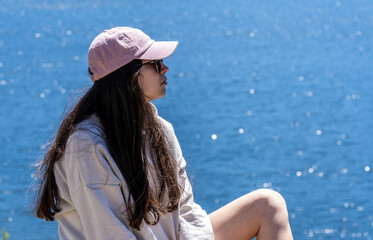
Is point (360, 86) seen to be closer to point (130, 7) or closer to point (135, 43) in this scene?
point (135, 43)

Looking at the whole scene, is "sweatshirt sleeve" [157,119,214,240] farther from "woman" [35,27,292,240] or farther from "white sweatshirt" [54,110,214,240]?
"white sweatshirt" [54,110,214,240]

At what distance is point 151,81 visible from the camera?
2043 millimetres

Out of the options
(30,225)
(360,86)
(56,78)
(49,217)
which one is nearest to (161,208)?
(49,217)

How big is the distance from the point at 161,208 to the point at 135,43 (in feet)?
1.74

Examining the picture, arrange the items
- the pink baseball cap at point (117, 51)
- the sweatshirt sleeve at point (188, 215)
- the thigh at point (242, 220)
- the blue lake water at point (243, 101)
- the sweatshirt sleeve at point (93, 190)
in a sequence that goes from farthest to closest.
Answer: the blue lake water at point (243, 101) < the thigh at point (242, 220) < the sweatshirt sleeve at point (188, 215) < the pink baseball cap at point (117, 51) < the sweatshirt sleeve at point (93, 190)

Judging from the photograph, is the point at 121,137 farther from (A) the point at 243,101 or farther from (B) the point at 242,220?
(A) the point at 243,101

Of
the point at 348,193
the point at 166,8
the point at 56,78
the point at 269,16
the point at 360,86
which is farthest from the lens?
the point at 166,8

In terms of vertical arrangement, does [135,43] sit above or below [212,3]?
above

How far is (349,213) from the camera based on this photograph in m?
6.43

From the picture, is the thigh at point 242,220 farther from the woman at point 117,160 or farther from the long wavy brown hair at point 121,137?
the long wavy brown hair at point 121,137

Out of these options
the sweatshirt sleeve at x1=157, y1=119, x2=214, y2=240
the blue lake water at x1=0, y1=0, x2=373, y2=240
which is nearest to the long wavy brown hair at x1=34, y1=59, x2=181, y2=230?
the sweatshirt sleeve at x1=157, y1=119, x2=214, y2=240

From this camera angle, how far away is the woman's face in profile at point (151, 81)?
202cm

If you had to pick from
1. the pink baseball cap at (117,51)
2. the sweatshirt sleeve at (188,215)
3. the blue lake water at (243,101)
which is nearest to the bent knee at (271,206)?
the sweatshirt sleeve at (188,215)

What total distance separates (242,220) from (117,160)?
57cm
